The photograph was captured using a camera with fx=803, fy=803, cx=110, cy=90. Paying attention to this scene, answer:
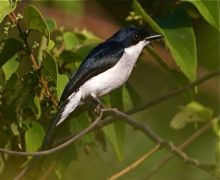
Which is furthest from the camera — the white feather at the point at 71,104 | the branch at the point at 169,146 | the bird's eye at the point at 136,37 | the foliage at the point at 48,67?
the bird's eye at the point at 136,37

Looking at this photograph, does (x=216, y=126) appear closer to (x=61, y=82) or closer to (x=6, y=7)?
(x=61, y=82)

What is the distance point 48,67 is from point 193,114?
542 millimetres

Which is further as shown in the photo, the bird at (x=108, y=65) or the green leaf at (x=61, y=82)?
the bird at (x=108, y=65)

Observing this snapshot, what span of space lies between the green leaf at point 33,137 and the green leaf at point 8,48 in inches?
9.9

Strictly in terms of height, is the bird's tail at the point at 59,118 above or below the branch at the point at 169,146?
below

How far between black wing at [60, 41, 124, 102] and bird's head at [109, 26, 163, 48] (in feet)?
0.10

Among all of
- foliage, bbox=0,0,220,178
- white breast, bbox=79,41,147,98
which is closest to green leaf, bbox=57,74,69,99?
foliage, bbox=0,0,220,178

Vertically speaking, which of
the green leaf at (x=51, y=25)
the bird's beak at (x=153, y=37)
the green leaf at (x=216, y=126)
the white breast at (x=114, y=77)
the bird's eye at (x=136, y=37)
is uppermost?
the green leaf at (x=51, y=25)

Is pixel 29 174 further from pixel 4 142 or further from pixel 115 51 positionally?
pixel 115 51

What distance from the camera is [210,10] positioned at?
2590 millimetres

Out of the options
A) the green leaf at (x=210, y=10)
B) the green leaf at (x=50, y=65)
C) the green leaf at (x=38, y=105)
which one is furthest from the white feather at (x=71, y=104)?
the green leaf at (x=210, y=10)

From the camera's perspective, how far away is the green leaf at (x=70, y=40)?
2.86 metres

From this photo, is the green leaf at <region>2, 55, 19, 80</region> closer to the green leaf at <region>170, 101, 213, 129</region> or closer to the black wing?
the black wing

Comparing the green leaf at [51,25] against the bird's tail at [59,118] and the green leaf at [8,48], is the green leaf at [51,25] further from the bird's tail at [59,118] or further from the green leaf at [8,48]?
the bird's tail at [59,118]
